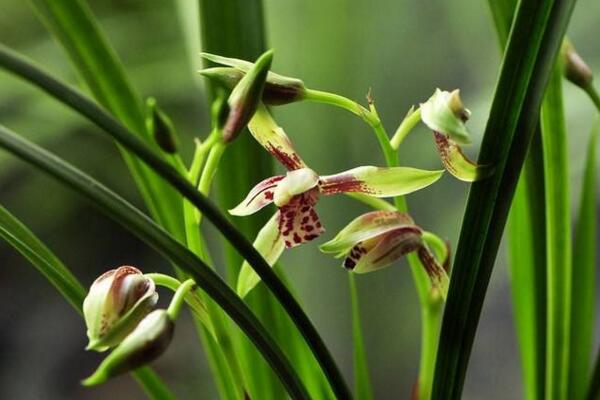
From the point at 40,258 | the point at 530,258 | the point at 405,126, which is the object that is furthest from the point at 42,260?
the point at 530,258

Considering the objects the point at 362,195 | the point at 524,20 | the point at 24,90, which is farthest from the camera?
the point at 24,90

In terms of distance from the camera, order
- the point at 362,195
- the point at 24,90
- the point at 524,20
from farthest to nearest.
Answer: the point at 24,90 < the point at 362,195 < the point at 524,20

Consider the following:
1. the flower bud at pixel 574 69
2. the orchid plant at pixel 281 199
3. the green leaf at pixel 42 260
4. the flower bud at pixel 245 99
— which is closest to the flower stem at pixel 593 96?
the flower bud at pixel 574 69

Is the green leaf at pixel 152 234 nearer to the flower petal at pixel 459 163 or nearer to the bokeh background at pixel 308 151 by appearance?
the flower petal at pixel 459 163

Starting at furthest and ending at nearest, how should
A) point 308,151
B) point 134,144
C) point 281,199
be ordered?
1. point 308,151
2. point 281,199
3. point 134,144

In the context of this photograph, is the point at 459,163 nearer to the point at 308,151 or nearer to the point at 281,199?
the point at 281,199

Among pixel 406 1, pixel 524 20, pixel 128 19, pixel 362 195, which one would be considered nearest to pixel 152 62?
pixel 128 19

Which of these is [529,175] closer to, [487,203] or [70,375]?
[487,203]
